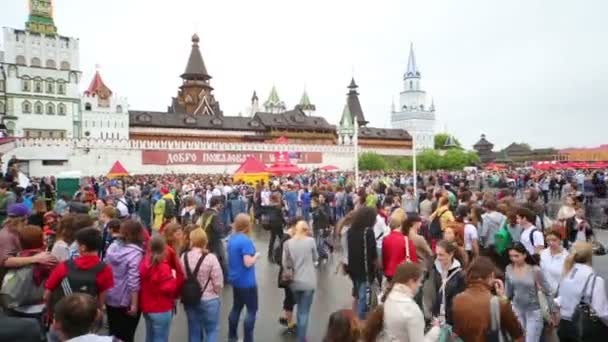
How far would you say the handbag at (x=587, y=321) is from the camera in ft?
12.0

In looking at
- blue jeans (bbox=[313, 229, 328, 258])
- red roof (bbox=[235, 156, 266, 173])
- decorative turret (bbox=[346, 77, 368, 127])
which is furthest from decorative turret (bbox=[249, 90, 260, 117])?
blue jeans (bbox=[313, 229, 328, 258])

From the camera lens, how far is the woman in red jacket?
4.15 m

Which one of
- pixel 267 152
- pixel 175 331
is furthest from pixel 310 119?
pixel 175 331

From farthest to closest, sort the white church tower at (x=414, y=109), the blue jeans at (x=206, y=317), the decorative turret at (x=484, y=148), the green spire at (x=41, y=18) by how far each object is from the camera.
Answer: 1. the white church tower at (x=414, y=109)
2. the decorative turret at (x=484, y=148)
3. the green spire at (x=41, y=18)
4. the blue jeans at (x=206, y=317)

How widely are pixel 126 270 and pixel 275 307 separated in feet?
9.87

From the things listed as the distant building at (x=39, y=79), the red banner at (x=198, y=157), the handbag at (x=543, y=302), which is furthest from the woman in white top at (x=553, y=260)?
the distant building at (x=39, y=79)

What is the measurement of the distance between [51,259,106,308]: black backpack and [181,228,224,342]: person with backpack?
891 mm

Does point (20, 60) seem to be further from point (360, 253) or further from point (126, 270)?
point (360, 253)

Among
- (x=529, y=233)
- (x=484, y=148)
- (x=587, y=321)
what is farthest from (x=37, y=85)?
(x=484, y=148)

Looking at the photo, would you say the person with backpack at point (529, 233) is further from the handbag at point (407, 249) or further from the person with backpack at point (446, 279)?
the handbag at point (407, 249)

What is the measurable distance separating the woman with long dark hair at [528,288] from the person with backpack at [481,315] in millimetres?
1327

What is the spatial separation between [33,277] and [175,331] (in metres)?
2.38

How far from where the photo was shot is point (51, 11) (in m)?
52.1

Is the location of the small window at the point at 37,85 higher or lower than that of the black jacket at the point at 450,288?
higher
